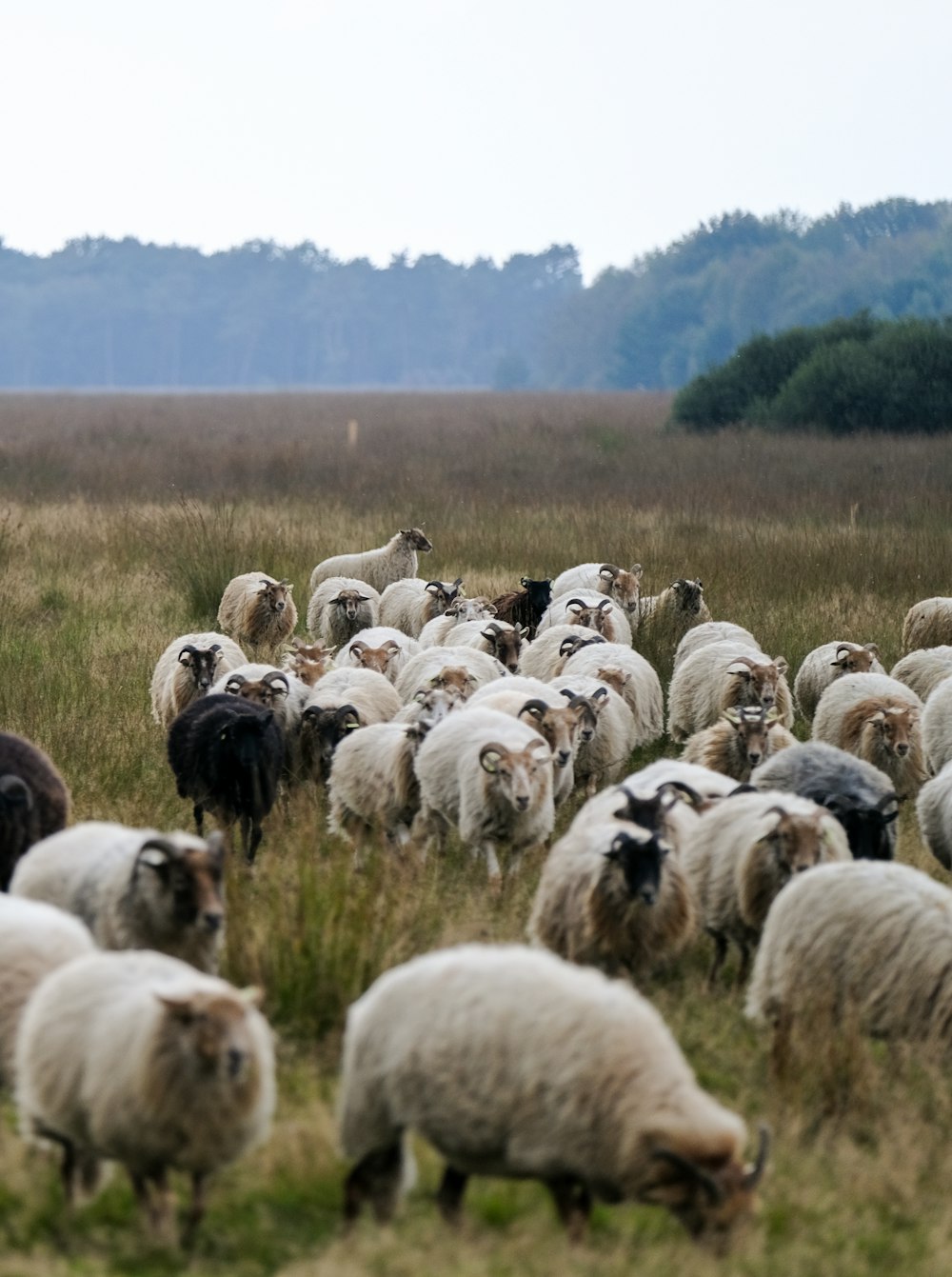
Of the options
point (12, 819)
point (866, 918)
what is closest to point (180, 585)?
point (12, 819)

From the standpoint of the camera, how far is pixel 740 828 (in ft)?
24.7

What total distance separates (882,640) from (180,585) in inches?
280

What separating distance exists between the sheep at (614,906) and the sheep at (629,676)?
15.2 ft

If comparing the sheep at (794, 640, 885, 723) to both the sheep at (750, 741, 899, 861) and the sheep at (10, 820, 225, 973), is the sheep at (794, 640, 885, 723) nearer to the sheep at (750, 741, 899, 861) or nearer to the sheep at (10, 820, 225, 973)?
the sheep at (750, 741, 899, 861)

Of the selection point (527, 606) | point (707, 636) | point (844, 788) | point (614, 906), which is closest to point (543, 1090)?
point (614, 906)

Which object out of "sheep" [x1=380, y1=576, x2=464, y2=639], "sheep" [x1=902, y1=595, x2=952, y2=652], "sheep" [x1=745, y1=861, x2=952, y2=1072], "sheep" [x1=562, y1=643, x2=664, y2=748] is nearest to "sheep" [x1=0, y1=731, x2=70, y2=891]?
"sheep" [x1=745, y1=861, x2=952, y2=1072]

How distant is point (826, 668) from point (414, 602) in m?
4.23

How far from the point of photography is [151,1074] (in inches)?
183

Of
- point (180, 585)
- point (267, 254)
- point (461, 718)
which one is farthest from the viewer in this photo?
point (267, 254)

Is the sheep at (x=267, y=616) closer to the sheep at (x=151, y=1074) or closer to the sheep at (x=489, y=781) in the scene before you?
the sheep at (x=489, y=781)

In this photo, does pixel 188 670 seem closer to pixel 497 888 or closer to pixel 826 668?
pixel 497 888

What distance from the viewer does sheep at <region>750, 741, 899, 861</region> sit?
816 cm

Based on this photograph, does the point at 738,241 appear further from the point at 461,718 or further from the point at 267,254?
the point at 461,718

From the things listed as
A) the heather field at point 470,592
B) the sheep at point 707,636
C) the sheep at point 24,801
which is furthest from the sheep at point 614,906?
the sheep at point 707,636
